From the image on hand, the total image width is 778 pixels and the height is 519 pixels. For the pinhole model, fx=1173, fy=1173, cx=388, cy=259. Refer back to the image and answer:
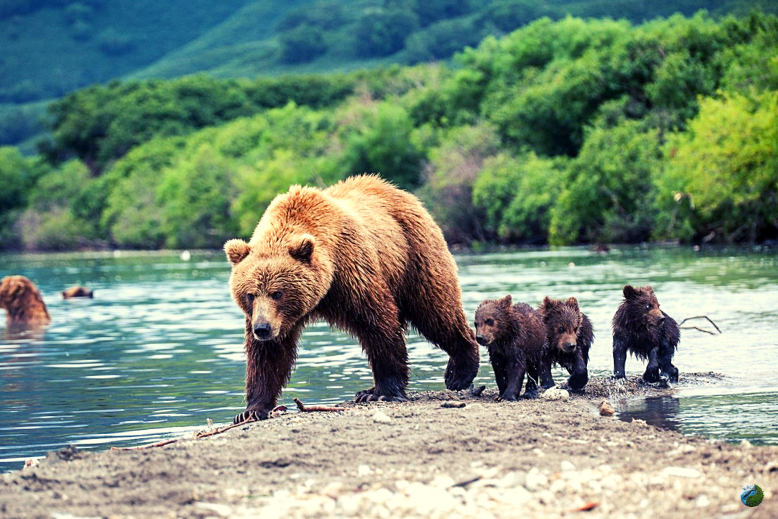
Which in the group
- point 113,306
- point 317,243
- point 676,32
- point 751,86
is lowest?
point 113,306

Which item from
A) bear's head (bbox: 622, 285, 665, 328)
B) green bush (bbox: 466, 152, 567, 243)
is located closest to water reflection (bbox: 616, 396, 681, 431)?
bear's head (bbox: 622, 285, 665, 328)

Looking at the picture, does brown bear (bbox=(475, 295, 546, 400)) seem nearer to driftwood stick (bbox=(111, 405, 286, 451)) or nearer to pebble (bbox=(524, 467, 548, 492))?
driftwood stick (bbox=(111, 405, 286, 451))

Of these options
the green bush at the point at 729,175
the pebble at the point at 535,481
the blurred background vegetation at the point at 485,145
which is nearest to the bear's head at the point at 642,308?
the pebble at the point at 535,481

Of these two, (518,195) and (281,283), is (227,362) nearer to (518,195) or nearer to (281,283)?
(281,283)

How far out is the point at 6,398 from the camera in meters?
13.1

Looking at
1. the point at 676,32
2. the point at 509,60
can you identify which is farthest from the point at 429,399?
the point at 509,60

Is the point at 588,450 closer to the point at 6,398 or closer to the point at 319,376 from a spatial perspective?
the point at 319,376

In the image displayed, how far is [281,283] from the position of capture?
9.55 meters

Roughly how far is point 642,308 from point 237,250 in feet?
13.8

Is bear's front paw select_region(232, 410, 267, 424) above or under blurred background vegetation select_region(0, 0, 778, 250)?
under

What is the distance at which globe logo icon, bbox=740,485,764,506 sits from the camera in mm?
6285

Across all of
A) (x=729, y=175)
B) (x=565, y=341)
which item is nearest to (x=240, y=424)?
(x=565, y=341)

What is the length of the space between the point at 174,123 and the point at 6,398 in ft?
392

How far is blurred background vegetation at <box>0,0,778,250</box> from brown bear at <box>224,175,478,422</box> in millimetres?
33507
